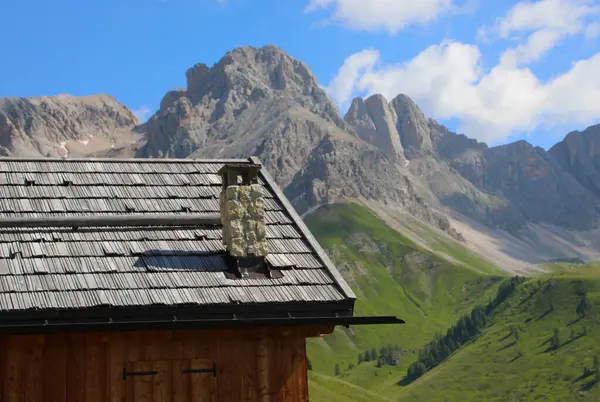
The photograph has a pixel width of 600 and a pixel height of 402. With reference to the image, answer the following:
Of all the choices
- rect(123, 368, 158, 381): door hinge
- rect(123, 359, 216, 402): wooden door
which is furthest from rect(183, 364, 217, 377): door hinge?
rect(123, 368, 158, 381): door hinge

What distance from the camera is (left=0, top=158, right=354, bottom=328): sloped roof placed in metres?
15.4

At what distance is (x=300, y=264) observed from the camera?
17547 millimetres

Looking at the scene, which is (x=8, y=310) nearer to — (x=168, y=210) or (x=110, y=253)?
(x=110, y=253)

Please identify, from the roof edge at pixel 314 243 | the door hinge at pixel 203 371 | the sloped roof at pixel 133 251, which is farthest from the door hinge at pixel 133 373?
the roof edge at pixel 314 243

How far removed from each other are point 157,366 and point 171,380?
351mm

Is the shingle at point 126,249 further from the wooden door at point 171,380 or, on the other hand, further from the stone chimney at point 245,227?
the wooden door at point 171,380

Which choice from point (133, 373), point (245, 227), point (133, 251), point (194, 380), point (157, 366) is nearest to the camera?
point (133, 373)

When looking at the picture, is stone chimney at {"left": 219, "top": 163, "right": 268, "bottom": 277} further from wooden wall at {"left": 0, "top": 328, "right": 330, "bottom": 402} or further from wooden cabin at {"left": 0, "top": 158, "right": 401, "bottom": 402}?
wooden wall at {"left": 0, "top": 328, "right": 330, "bottom": 402}

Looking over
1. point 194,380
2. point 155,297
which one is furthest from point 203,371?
point 155,297

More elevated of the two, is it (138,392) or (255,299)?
(255,299)

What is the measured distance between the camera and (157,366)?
1577 centimetres

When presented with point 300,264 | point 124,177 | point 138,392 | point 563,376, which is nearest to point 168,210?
point 124,177

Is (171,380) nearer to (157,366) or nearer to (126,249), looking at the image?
(157,366)

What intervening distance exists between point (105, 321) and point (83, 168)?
586cm
